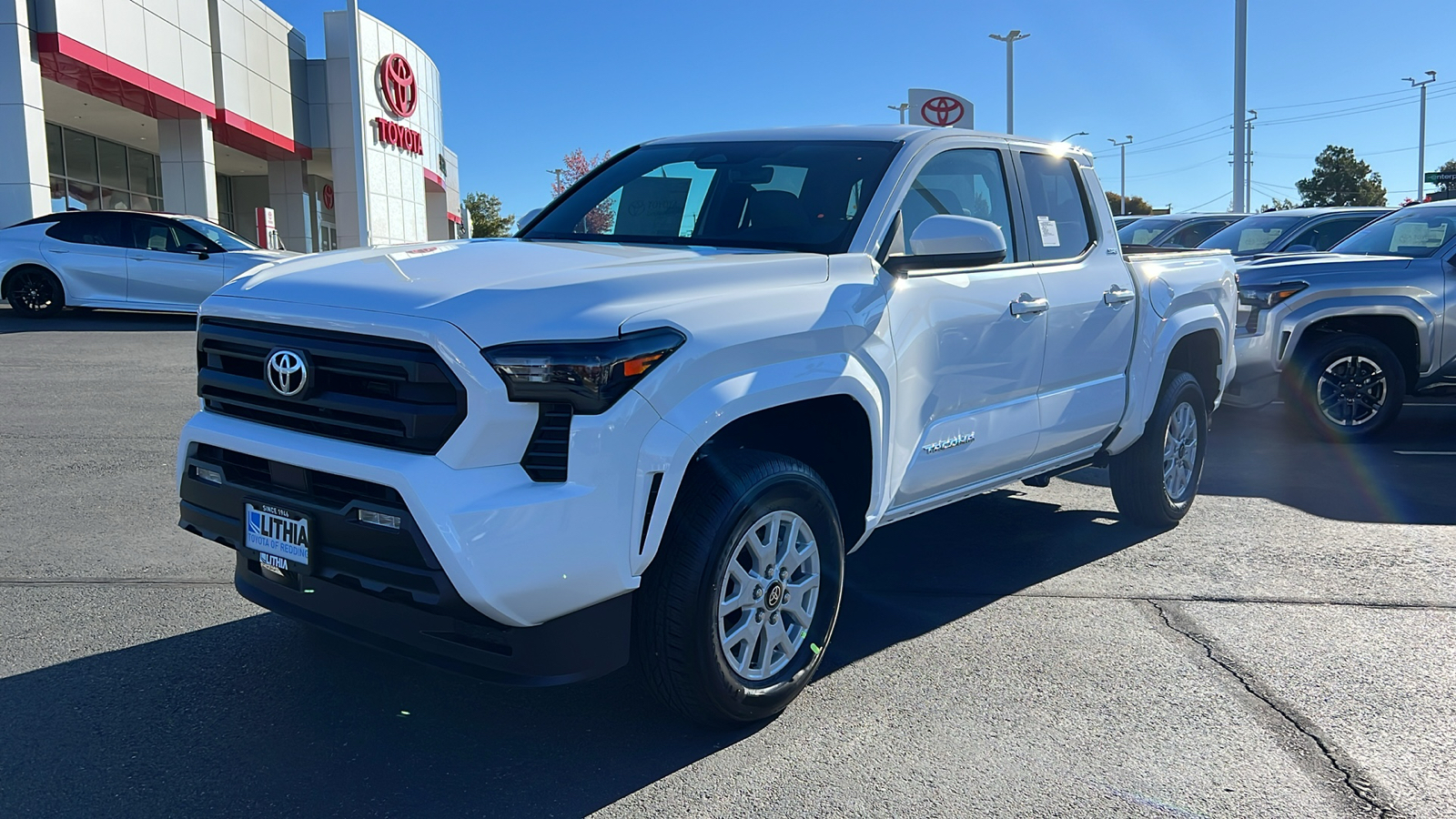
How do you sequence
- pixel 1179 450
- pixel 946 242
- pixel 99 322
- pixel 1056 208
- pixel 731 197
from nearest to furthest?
pixel 946 242 < pixel 731 197 < pixel 1056 208 < pixel 1179 450 < pixel 99 322

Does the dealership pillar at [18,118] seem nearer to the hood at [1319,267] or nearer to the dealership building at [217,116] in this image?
the dealership building at [217,116]

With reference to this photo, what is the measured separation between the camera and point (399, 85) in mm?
33938

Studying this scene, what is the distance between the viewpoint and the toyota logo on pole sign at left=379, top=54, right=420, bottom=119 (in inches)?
1303

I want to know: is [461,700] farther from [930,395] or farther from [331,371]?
[930,395]

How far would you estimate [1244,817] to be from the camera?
3.13 metres

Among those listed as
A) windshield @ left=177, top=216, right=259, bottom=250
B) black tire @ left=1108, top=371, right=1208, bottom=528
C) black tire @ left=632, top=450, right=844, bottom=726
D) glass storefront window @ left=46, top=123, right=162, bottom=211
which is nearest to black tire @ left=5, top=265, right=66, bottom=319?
windshield @ left=177, top=216, right=259, bottom=250

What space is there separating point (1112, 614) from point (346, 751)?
3.04 m

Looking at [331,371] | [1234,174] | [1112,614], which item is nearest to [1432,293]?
[1112,614]

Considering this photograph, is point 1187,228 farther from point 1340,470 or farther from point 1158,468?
point 1158,468

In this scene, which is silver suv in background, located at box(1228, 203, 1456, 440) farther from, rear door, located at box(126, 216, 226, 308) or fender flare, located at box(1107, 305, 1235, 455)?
rear door, located at box(126, 216, 226, 308)

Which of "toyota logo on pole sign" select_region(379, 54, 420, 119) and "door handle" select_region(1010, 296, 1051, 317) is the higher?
"toyota logo on pole sign" select_region(379, 54, 420, 119)

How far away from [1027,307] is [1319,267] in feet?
18.2

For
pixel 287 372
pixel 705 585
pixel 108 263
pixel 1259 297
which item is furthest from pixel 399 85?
pixel 705 585

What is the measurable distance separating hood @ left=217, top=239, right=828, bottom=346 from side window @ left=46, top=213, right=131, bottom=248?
14032mm
